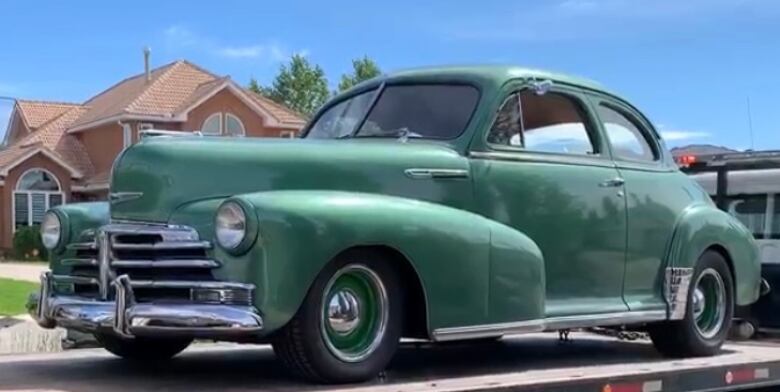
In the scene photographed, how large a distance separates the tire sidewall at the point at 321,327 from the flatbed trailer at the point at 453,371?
0.24ft

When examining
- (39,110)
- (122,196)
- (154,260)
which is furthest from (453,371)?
(39,110)

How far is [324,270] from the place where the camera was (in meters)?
4.25

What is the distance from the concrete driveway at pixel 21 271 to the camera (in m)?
23.9

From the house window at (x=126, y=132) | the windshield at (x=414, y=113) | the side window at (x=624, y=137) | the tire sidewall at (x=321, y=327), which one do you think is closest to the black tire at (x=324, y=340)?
the tire sidewall at (x=321, y=327)

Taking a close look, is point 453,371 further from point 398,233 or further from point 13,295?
point 13,295

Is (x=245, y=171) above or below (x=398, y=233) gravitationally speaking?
above

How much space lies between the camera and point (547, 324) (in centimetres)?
511

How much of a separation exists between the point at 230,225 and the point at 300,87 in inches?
2168

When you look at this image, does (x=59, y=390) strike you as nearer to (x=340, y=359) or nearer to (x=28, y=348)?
(x=340, y=359)

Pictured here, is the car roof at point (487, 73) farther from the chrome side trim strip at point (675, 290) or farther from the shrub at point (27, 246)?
the shrub at point (27, 246)

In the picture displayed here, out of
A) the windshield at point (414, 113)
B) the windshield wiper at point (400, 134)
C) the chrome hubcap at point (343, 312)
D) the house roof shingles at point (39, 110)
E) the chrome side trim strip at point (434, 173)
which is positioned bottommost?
the chrome hubcap at point (343, 312)

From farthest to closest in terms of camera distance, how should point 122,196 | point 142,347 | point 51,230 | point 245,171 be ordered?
point 142,347 < point 51,230 < point 122,196 < point 245,171

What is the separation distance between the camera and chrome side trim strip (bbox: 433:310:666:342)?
4648 mm

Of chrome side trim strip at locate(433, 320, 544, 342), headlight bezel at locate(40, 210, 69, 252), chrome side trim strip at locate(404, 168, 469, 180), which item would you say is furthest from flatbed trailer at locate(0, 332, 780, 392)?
chrome side trim strip at locate(404, 168, 469, 180)
